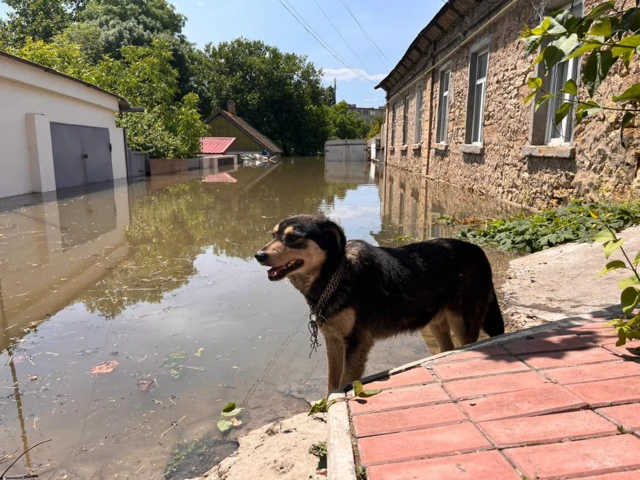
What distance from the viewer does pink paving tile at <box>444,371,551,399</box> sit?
2.20m

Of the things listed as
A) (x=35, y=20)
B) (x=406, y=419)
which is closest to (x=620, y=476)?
(x=406, y=419)

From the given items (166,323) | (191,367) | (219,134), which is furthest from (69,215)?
(219,134)

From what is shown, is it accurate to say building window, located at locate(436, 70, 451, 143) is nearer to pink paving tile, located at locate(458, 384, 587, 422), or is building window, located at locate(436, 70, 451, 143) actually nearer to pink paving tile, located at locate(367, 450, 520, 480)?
pink paving tile, located at locate(458, 384, 587, 422)

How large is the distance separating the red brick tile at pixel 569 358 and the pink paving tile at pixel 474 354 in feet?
0.51

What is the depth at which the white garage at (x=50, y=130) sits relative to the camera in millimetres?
13250

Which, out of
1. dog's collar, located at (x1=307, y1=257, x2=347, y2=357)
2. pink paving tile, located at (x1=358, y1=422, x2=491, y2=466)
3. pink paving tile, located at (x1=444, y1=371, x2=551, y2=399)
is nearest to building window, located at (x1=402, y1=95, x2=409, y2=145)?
dog's collar, located at (x1=307, y1=257, x2=347, y2=357)

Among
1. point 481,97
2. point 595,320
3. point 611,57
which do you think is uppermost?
point 481,97

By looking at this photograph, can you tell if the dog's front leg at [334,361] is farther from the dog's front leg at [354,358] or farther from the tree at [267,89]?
the tree at [267,89]

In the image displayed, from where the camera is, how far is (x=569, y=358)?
2.48 m

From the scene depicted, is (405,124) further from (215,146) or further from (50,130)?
(215,146)

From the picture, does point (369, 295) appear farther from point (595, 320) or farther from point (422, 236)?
point (422, 236)

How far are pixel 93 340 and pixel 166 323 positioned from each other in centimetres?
63

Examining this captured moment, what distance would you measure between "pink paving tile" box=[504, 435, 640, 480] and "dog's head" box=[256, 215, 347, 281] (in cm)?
159

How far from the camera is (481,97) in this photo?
1282 cm
